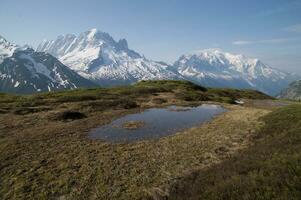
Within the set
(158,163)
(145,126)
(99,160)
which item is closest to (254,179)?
(158,163)

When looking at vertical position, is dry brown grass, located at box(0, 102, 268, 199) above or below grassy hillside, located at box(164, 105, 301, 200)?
below

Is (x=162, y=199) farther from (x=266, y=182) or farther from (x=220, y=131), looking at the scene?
(x=220, y=131)

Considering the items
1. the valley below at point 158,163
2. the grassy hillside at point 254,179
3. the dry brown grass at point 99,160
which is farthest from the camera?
the dry brown grass at point 99,160

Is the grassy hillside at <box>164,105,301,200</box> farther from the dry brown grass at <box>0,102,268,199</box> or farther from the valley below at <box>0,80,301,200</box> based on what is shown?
the dry brown grass at <box>0,102,268,199</box>

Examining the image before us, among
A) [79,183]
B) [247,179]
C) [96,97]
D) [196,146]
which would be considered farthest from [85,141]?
[96,97]

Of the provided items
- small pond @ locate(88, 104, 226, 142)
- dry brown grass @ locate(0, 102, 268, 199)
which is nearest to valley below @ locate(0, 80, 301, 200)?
dry brown grass @ locate(0, 102, 268, 199)

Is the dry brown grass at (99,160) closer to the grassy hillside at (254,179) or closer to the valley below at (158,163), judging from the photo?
the valley below at (158,163)

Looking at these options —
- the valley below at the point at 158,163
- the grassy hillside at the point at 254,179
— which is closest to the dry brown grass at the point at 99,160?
the valley below at the point at 158,163

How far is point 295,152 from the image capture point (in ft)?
61.4

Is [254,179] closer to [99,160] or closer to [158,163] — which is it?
[158,163]

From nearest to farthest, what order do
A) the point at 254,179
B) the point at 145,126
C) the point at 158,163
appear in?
the point at 254,179
the point at 158,163
the point at 145,126

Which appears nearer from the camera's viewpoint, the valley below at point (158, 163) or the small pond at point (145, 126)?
the valley below at point (158, 163)

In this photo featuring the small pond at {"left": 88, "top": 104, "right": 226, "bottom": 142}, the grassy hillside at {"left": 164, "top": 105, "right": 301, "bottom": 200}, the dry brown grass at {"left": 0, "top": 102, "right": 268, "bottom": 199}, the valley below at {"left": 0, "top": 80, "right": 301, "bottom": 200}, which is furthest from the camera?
the small pond at {"left": 88, "top": 104, "right": 226, "bottom": 142}

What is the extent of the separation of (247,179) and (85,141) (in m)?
23.9
